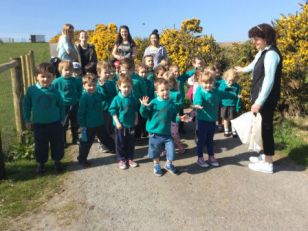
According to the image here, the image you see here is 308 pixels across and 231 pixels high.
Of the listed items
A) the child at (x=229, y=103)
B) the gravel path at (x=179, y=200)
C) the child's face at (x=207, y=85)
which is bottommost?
the gravel path at (x=179, y=200)

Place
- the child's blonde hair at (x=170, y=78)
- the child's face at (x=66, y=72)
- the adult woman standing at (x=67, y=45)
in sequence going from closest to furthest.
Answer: the child's blonde hair at (x=170, y=78) < the child's face at (x=66, y=72) < the adult woman standing at (x=67, y=45)

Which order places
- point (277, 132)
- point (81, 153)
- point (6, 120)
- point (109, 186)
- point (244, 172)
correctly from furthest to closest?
point (6, 120), point (277, 132), point (81, 153), point (244, 172), point (109, 186)

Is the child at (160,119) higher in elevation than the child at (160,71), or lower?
lower

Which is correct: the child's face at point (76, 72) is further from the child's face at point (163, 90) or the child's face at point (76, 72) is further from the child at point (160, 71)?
the child's face at point (163, 90)

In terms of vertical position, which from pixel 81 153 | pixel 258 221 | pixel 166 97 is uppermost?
pixel 166 97

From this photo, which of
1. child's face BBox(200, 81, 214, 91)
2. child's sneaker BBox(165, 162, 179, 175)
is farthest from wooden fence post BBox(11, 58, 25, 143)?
child's face BBox(200, 81, 214, 91)

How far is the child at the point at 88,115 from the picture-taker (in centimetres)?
530

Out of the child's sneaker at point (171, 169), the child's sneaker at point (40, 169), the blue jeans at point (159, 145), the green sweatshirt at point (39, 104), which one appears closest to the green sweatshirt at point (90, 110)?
the green sweatshirt at point (39, 104)

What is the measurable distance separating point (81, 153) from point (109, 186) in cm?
97

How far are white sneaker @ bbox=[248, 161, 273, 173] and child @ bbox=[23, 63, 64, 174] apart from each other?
2799mm

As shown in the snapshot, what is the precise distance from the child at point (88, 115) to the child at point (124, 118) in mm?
351

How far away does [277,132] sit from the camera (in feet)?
21.9

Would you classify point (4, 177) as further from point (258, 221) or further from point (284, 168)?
point (284, 168)

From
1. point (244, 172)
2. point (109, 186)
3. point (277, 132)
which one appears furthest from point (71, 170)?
point (277, 132)
